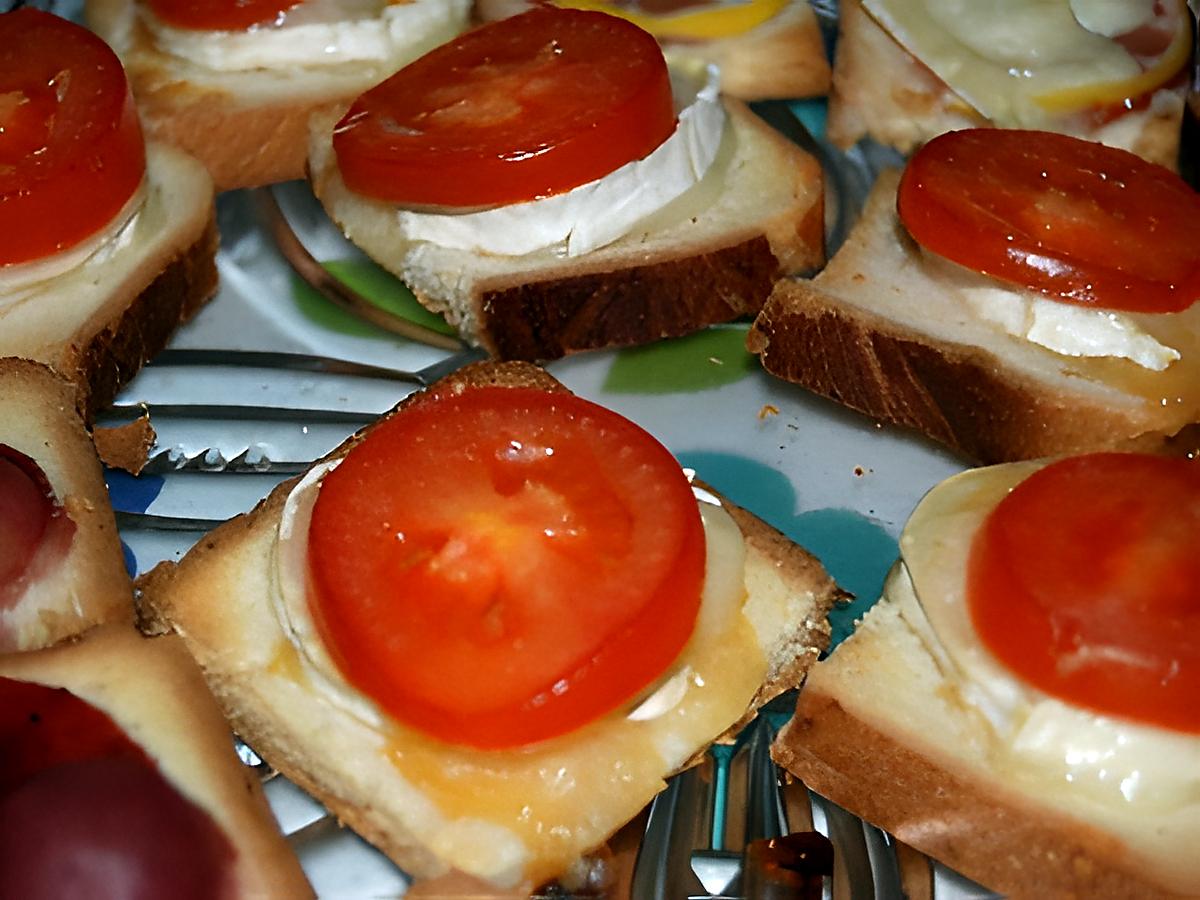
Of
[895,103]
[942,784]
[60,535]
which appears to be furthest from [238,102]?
[942,784]

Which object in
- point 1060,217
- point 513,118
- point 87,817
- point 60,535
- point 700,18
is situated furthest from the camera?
point 700,18

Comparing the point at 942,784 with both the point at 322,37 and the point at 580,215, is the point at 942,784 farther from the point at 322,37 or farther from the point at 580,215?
the point at 322,37

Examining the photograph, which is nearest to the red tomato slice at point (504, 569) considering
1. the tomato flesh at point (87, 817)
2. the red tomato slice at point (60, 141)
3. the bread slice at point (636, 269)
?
the tomato flesh at point (87, 817)

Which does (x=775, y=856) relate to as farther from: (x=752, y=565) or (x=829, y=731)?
(x=752, y=565)

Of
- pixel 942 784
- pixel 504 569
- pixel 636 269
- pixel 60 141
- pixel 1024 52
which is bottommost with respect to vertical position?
pixel 942 784

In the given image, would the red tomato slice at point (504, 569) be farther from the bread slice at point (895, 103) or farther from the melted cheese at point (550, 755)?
the bread slice at point (895, 103)

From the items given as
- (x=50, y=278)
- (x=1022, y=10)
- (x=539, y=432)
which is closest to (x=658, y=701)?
(x=539, y=432)
